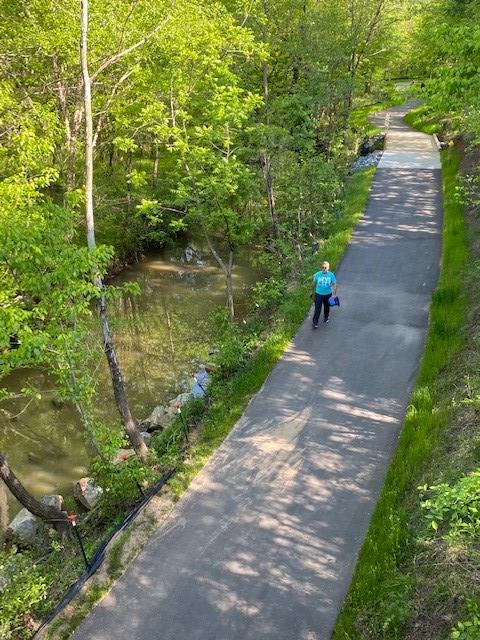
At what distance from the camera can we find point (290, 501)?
316 inches

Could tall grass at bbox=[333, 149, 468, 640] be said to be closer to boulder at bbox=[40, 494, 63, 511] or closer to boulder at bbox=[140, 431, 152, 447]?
boulder at bbox=[140, 431, 152, 447]

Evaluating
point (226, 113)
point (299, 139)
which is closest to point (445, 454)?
point (226, 113)

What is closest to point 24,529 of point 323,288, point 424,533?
A: point 424,533

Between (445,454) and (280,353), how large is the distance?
4.54 meters

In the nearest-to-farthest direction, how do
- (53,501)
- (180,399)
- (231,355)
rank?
(53,501) → (231,355) → (180,399)

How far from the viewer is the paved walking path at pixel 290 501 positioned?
6.60m

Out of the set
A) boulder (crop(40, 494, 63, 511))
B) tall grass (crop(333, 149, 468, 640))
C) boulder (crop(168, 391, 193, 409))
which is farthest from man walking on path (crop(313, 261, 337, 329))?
boulder (crop(40, 494, 63, 511))

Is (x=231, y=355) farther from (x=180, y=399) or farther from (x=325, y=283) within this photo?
(x=325, y=283)

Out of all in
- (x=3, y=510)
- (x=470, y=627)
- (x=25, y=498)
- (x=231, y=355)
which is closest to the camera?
(x=470, y=627)

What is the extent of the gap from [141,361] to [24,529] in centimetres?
654

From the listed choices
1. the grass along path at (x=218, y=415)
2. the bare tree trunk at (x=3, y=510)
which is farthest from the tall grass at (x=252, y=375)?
the bare tree trunk at (x=3, y=510)

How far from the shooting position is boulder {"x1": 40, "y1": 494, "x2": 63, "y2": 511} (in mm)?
10742

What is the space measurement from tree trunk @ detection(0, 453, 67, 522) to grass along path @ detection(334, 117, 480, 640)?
232 inches

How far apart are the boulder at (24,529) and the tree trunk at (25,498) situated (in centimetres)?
75
